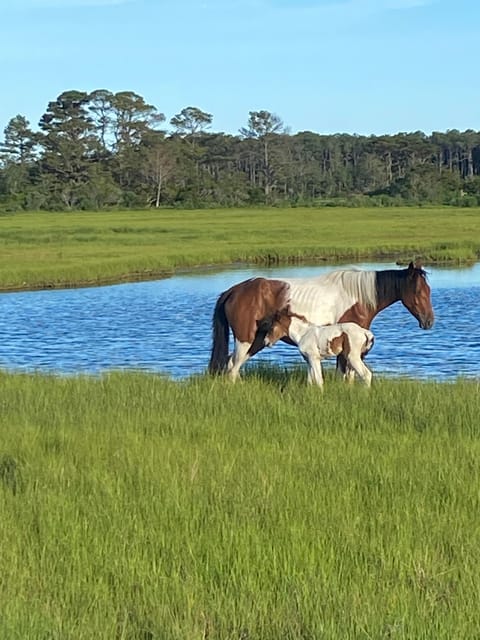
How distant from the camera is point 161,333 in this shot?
20.3 m

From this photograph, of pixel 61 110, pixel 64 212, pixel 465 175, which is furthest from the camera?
pixel 465 175

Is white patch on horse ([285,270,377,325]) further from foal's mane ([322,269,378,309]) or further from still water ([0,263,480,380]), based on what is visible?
still water ([0,263,480,380])

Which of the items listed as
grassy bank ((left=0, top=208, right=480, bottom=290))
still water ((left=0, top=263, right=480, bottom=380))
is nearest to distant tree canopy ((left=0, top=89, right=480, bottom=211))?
grassy bank ((left=0, top=208, right=480, bottom=290))

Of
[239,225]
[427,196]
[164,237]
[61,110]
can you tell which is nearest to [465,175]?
[427,196]

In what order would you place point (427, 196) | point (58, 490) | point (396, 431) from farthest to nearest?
1. point (427, 196)
2. point (396, 431)
3. point (58, 490)

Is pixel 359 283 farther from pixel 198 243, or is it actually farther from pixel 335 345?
pixel 198 243

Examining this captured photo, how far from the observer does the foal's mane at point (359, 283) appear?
10227 mm

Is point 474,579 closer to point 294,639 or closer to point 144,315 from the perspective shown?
point 294,639

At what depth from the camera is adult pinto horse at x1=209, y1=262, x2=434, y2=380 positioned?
33.6 ft

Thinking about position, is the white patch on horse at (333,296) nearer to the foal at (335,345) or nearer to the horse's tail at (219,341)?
the foal at (335,345)

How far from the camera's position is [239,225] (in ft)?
181

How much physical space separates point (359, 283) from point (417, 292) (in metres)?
0.56

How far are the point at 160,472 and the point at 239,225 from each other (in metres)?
49.0

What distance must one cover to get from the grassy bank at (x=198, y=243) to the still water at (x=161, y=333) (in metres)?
3.61
